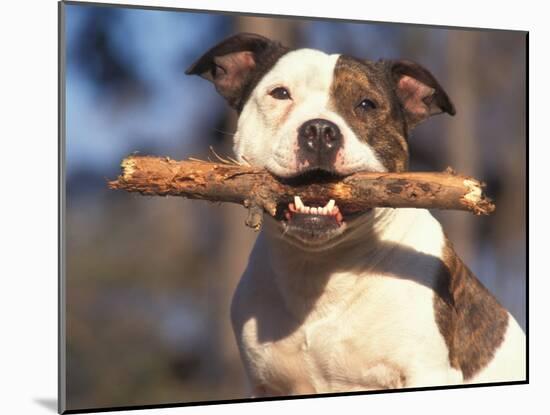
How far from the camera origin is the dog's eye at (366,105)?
5.80m

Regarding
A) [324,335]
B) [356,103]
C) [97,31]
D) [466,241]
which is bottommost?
[324,335]

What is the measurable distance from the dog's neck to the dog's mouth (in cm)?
36

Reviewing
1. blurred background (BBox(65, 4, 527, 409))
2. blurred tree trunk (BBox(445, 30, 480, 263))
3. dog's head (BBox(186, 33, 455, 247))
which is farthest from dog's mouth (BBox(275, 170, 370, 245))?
blurred tree trunk (BBox(445, 30, 480, 263))

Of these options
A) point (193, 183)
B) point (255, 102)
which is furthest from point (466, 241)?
point (193, 183)

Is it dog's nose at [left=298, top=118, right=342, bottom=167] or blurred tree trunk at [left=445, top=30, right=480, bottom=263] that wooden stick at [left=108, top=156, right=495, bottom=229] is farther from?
blurred tree trunk at [left=445, top=30, right=480, bottom=263]

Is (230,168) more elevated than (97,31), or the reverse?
(97,31)

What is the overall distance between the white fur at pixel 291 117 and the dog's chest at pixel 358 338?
30.3 inches

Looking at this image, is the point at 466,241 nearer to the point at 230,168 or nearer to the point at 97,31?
the point at 230,168

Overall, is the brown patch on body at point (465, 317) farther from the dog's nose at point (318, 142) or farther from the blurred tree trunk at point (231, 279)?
the blurred tree trunk at point (231, 279)

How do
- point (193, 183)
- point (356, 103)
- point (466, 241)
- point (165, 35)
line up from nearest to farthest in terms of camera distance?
point (193, 183)
point (356, 103)
point (165, 35)
point (466, 241)

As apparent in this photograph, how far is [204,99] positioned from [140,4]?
2.34ft

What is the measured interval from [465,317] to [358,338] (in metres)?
0.67

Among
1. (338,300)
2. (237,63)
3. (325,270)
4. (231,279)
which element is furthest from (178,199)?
(338,300)

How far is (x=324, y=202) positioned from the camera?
5.52m
